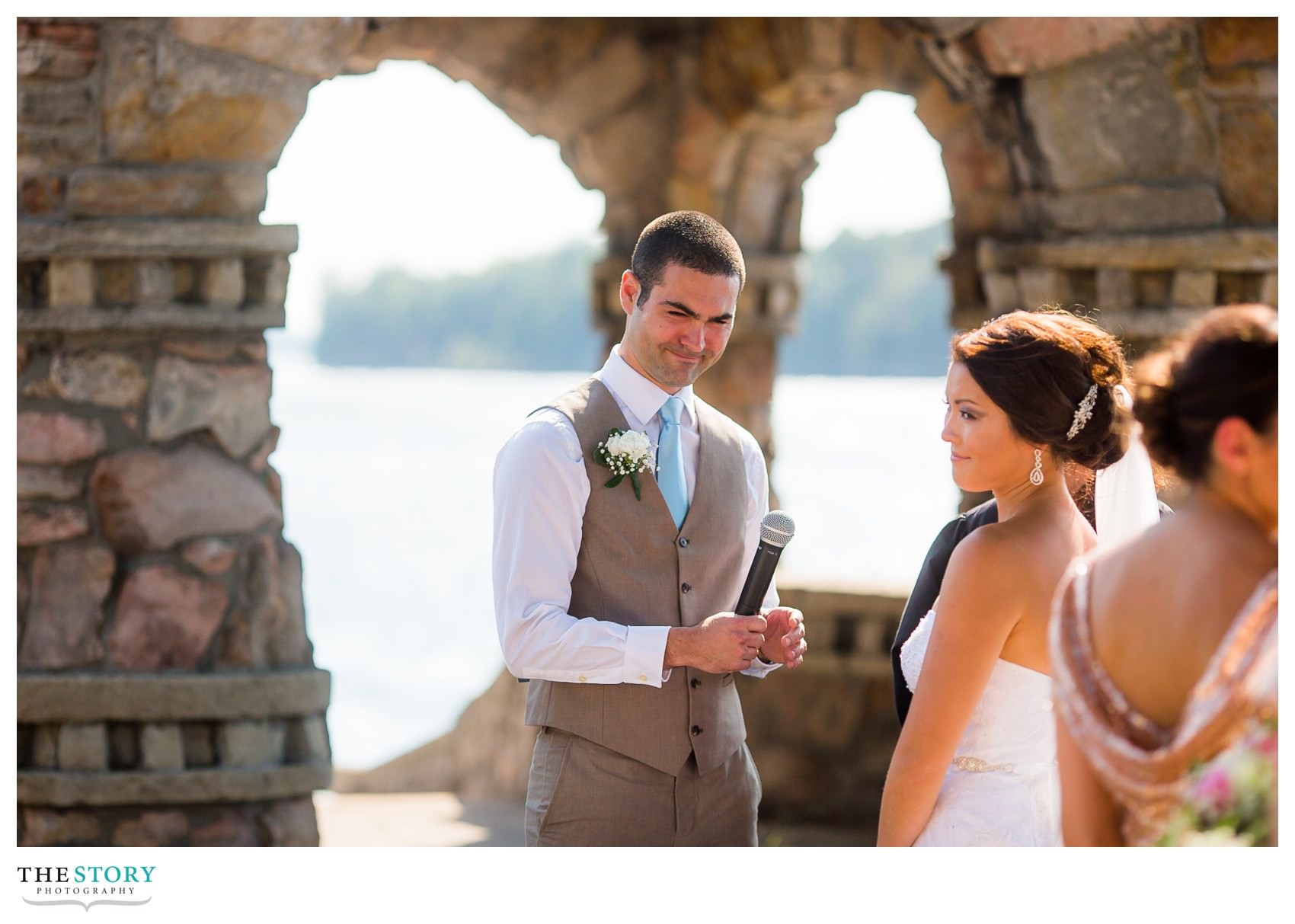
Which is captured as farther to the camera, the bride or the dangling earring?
the dangling earring

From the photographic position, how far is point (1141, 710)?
170 cm

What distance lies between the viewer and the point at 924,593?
2695mm

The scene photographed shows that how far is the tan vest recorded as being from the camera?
2664 millimetres

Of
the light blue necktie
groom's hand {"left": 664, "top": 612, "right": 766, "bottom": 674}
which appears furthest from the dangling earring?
the light blue necktie

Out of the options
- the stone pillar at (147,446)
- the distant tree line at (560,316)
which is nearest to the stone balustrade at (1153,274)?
the stone pillar at (147,446)

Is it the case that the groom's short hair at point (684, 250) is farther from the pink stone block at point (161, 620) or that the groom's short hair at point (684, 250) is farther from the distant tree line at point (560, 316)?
the distant tree line at point (560, 316)

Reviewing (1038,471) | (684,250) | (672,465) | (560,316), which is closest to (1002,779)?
(1038,471)

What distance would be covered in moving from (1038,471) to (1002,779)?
522 millimetres

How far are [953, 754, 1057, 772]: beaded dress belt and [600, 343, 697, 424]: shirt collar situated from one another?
32.8 inches
